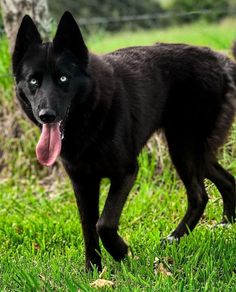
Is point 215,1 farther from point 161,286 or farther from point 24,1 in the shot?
point 161,286

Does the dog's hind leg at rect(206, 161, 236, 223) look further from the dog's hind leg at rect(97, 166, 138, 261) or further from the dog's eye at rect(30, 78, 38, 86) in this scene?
the dog's eye at rect(30, 78, 38, 86)

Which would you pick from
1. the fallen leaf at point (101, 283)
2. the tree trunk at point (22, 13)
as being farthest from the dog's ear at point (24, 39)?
the tree trunk at point (22, 13)

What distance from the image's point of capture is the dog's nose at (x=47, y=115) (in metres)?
3.78

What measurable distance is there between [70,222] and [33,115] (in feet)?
4.60

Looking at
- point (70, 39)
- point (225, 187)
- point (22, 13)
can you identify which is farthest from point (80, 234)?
point (22, 13)

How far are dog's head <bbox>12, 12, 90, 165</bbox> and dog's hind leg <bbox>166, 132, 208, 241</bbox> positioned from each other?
3.65ft

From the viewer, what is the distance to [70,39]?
410 cm

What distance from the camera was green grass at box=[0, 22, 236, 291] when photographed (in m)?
3.80

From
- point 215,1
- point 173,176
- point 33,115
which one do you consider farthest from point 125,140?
point 215,1

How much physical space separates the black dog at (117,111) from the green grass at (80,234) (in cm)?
25

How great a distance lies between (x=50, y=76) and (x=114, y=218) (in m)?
0.93

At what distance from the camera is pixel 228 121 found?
16.3ft

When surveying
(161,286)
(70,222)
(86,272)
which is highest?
(161,286)

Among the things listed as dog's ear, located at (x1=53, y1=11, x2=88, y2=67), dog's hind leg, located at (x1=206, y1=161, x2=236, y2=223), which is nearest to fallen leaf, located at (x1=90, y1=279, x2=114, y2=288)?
dog's ear, located at (x1=53, y1=11, x2=88, y2=67)
